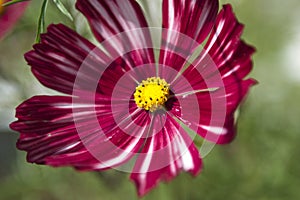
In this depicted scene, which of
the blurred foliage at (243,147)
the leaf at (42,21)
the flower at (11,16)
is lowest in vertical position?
the blurred foliage at (243,147)

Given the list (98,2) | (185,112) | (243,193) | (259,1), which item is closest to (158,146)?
(185,112)

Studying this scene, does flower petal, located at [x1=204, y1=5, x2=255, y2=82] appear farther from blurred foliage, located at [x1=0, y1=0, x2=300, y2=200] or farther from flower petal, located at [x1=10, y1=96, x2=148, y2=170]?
blurred foliage, located at [x1=0, y1=0, x2=300, y2=200]

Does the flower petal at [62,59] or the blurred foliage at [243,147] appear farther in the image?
the blurred foliage at [243,147]

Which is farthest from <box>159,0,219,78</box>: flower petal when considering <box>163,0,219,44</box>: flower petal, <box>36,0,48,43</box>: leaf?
<box>36,0,48,43</box>: leaf

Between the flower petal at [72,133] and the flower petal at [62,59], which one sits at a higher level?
the flower petal at [62,59]

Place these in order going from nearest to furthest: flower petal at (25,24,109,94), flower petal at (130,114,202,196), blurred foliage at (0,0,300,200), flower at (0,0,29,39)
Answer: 1. flower petal at (130,114,202,196)
2. flower petal at (25,24,109,94)
3. flower at (0,0,29,39)
4. blurred foliage at (0,0,300,200)

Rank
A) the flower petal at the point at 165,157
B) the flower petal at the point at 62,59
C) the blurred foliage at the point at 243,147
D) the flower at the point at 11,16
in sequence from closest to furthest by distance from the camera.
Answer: the flower petal at the point at 165,157 → the flower petal at the point at 62,59 → the flower at the point at 11,16 → the blurred foliage at the point at 243,147

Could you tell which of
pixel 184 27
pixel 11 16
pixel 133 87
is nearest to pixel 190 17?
pixel 184 27

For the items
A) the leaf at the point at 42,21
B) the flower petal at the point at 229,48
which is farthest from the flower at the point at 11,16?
the flower petal at the point at 229,48

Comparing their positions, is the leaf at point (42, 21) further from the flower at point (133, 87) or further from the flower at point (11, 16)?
the flower at point (11, 16)
